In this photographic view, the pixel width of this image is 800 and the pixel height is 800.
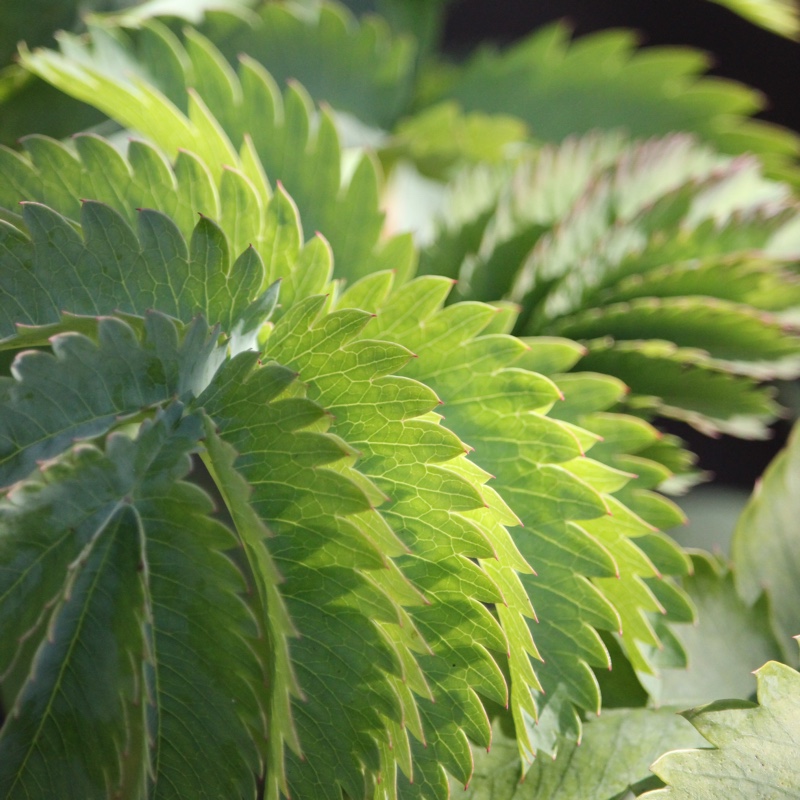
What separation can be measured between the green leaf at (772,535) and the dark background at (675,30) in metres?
0.85

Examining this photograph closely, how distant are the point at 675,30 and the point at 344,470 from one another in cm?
116

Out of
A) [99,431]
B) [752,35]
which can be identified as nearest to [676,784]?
[99,431]

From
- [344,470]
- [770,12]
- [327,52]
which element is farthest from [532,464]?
[770,12]

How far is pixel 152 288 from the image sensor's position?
434 millimetres

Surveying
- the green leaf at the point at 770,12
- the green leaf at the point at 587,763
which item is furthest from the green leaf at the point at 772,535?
the green leaf at the point at 770,12

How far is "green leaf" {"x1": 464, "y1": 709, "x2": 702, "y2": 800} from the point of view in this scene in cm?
48

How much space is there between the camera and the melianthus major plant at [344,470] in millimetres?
383

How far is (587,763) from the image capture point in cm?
49

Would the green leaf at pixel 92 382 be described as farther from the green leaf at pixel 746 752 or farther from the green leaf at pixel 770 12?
the green leaf at pixel 770 12

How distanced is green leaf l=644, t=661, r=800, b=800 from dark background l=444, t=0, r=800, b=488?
3.49ft

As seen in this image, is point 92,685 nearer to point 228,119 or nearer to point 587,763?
point 587,763

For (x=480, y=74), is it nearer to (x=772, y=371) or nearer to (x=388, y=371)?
(x=772, y=371)

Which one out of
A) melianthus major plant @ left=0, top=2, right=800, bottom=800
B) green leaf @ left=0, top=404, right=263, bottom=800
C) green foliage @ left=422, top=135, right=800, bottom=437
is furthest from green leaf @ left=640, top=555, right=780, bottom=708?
green leaf @ left=0, top=404, right=263, bottom=800

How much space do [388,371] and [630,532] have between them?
0.20 metres
